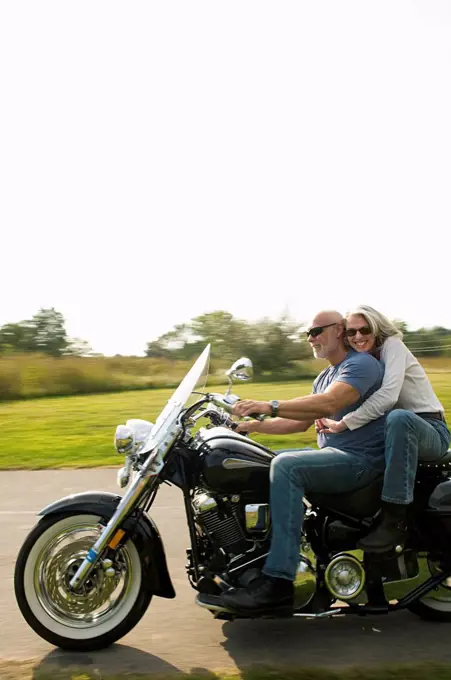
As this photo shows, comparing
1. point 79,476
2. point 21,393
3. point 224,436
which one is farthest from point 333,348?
point 21,393

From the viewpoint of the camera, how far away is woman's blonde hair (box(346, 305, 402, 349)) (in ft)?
14.4

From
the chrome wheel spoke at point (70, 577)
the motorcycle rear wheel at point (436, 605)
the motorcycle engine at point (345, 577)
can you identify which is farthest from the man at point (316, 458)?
the motorcycle rear wheel at point (436, 605)

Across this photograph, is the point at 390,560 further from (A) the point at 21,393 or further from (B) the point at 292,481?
(A) the point at 21,393

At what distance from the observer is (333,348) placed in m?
4.45

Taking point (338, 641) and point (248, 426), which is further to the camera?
point (248, 426)

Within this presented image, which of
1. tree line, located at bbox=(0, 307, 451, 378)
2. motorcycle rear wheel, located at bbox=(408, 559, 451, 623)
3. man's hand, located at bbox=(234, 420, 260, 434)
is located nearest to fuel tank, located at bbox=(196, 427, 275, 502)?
man's hand, located at bbox=(234, 420, 260, 434)

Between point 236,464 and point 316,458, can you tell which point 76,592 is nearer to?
point 236,464

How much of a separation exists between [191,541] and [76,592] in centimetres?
59

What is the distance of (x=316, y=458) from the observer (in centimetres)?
409

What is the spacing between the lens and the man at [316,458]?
13.0 ft

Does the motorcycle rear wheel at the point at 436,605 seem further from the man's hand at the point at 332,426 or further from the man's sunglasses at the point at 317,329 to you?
the man's sunglasses at the point at 317,329

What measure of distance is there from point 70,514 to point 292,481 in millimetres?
1033

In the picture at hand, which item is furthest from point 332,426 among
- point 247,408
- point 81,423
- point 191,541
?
point 81,423

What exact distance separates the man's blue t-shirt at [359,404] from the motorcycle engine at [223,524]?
0.62 meters
